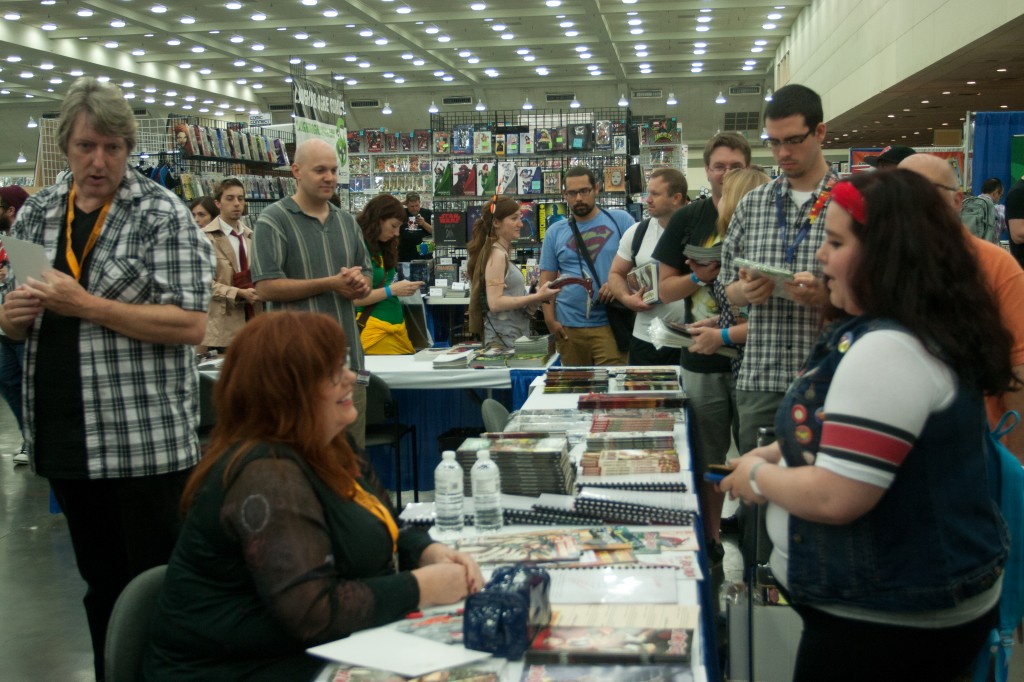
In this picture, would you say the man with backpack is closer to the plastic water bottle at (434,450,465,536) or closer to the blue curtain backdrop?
the plastic water bottle at (434,450,465,536)

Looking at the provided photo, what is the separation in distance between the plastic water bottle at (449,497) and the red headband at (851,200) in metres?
1.04

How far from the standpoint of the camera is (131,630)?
171cm

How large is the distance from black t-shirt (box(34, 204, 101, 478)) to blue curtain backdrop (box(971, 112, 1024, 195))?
1147 cm

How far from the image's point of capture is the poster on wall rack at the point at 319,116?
8.00 metres

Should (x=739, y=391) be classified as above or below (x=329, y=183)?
below

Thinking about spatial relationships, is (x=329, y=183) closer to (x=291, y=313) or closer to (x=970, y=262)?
(x=291, y=313)

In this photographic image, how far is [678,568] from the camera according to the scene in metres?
1.89

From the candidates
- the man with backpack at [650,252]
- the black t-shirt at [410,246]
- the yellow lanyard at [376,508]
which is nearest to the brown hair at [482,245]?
the man with backpack at [650,252]

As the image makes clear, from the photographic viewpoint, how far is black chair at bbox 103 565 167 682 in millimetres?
1685

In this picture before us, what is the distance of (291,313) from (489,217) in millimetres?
3598

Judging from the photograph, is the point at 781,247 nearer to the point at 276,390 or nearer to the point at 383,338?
the point at 276,390

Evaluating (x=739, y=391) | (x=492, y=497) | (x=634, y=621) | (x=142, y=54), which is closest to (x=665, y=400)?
(x=739, y=391)

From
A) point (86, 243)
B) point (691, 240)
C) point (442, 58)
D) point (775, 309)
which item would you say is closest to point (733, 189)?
point (691, 240)

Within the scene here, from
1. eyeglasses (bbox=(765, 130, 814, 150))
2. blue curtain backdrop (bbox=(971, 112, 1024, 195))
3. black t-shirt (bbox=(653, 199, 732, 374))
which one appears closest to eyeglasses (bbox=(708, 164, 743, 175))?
black t-shirt (bbox=(653, 199, 732, 374))
